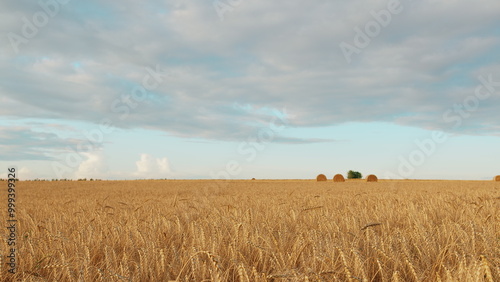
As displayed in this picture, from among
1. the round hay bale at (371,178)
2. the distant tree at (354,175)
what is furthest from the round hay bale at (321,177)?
the distant tree at (354,175)

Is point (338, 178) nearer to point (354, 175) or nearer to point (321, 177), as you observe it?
point (321, 177)

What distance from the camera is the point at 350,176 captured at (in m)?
51.5

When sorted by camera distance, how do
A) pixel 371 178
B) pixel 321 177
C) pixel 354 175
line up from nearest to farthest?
1. pixel 371 178
2. pixel 321 177
3. pixel 354 175

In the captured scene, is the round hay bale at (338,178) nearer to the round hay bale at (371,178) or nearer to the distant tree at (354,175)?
the round hay bale at (371,178)

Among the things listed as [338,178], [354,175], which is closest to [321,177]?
[338,178]

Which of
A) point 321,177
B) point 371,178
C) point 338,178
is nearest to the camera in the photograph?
point 338,178

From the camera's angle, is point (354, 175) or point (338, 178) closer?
point (338, 178)

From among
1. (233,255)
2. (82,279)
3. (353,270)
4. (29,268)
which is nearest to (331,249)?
(353,270)

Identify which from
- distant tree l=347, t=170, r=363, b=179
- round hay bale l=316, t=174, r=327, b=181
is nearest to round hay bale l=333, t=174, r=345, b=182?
round hay bale l=316, t=174, r=327, b=181

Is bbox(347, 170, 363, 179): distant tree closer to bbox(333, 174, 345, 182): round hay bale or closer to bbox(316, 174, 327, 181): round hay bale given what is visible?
bbox(316, 174, 327, 181): round hay bale

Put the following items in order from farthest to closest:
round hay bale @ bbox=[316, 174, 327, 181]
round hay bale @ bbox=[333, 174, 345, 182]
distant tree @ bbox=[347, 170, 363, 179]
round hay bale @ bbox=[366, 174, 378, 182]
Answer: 1. distant tree @ bbox=[347, 170, 363, 179]
2. round hay bale @ bbox=[316, 174, 327, 181]
3. round hay bale @ bbox=[366, 174, 378, 182]
4. round hay bale @ bbox=[333, 174, 345, 182]

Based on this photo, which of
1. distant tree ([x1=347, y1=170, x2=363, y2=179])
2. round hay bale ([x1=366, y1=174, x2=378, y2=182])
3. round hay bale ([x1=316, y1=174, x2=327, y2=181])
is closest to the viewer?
round hay bale ([x1=366, y1=174, x2=378, y2=182])

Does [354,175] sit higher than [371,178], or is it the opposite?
[354,175]

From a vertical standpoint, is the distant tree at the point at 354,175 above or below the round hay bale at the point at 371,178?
above
